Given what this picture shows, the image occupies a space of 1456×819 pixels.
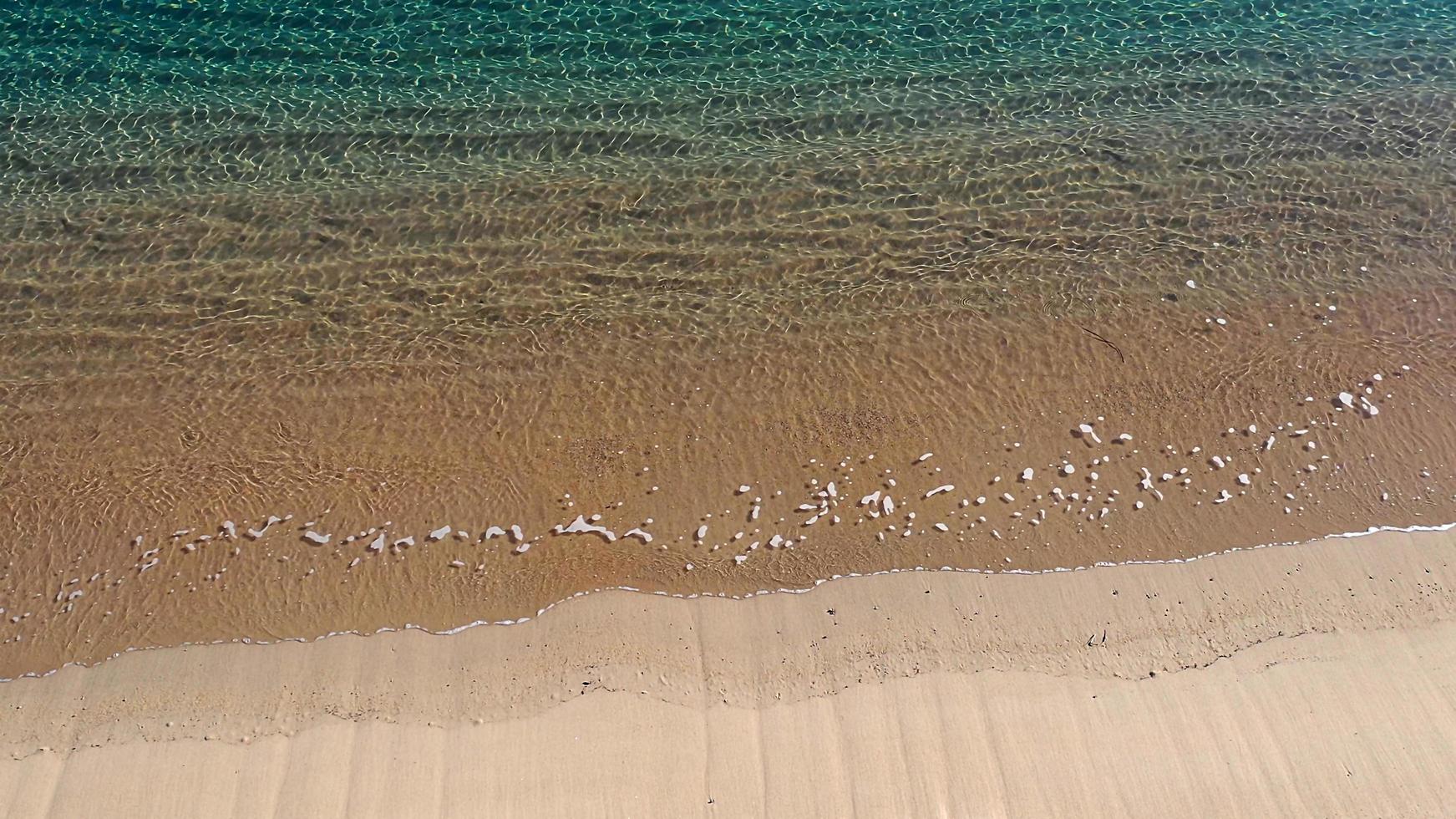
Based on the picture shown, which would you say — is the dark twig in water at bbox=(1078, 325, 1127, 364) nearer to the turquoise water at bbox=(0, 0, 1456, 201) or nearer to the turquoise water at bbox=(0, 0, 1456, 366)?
the turquoise water at bbox=(0, 0, 1456, 366)

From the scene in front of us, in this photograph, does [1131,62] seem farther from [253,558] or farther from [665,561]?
[253,558]

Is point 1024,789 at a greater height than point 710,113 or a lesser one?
lesser

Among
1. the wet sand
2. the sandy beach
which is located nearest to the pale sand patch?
the sandy beach

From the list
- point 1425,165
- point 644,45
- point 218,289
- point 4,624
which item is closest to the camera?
point 4,624

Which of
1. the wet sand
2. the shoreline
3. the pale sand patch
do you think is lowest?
the pale sand patch

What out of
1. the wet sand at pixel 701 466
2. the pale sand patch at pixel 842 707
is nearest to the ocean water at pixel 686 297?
the wet sand at pixel 701 466

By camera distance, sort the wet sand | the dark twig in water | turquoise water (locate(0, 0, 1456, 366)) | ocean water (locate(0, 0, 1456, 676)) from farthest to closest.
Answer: turquoise water (locate(0, 0, 1456, 366)) → the dark twig in water → ocean water (locate(0, 0, 1456, 676)) → the wet sand

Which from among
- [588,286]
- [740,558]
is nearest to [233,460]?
[588,286]
